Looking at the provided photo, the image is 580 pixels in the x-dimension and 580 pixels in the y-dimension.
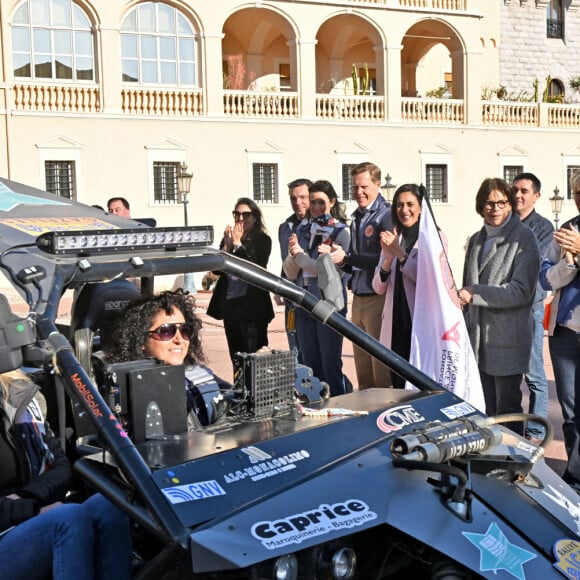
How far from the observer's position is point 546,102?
37.8 meters

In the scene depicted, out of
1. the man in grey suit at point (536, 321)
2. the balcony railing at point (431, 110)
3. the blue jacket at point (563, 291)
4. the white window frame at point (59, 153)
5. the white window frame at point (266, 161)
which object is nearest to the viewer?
the blue jacket at point (563, 291)

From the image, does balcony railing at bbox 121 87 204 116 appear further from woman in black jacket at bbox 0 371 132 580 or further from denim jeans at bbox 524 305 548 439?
woman in black jacket at bbox 0 371 132 580

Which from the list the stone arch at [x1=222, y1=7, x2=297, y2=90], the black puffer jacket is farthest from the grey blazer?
the stone arch at [x1=222, y1=7, x2=297, y2=90]

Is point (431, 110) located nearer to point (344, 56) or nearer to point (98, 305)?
point (344, 56)

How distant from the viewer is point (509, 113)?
36.7 meters

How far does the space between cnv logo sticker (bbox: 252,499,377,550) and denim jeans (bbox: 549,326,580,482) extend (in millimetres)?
3213

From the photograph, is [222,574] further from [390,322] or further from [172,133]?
[172,133]

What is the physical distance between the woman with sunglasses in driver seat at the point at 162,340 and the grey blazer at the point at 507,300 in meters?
2.60

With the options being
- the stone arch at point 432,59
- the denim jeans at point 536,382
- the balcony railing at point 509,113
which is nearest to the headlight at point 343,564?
the denim jeans at point 536,382

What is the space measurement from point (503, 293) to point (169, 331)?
9.42ft

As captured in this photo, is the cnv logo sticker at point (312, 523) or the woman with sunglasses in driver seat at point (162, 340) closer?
the cnv logo sticker at point (312, 523)

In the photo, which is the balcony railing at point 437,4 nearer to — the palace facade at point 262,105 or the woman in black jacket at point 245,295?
the palace facade at point 262,105

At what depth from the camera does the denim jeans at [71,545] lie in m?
3.13

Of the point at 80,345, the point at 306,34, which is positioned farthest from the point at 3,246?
the point at 306,34
